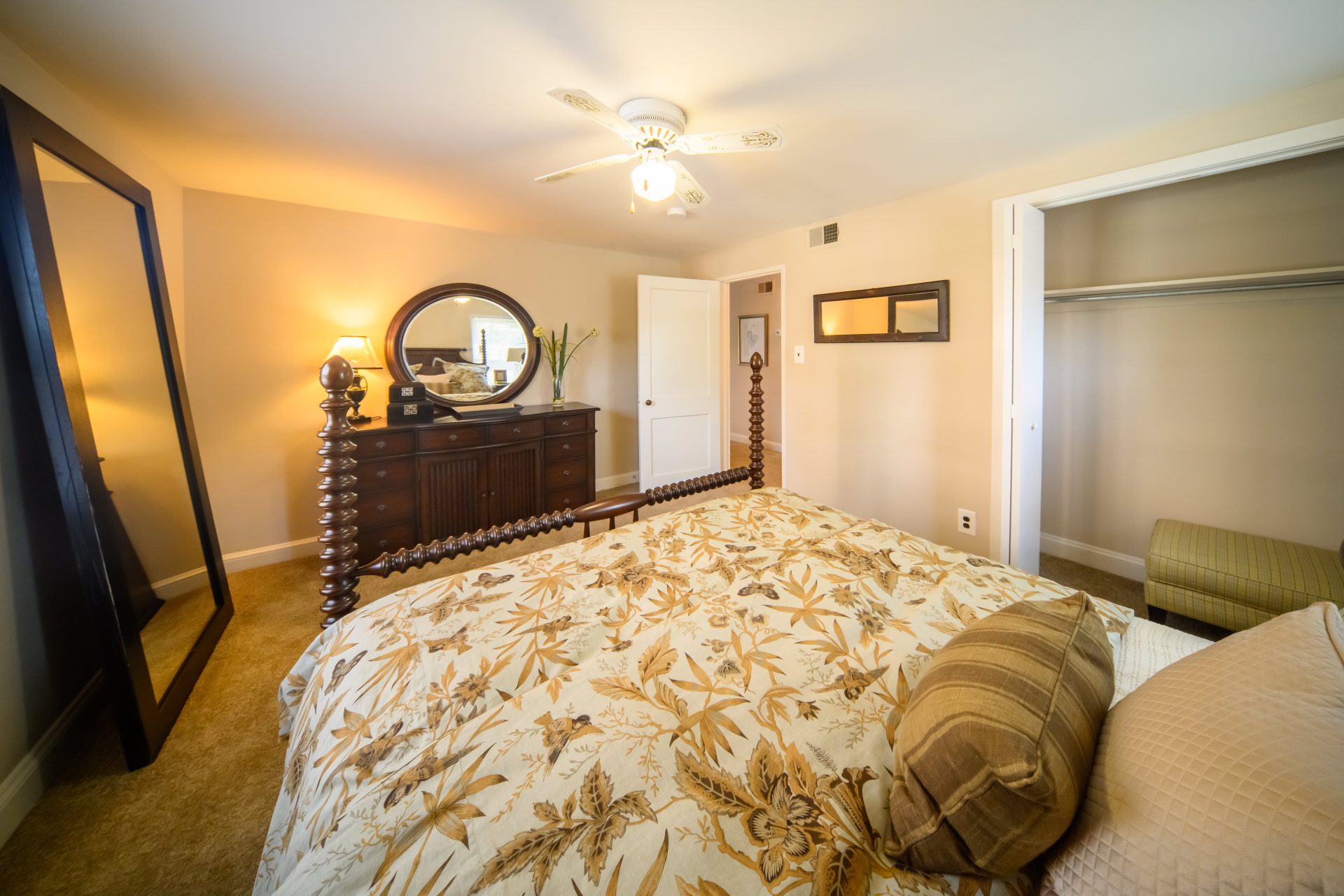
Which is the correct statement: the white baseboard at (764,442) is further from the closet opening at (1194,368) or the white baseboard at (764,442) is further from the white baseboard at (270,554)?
the white baseboard at (270,554)

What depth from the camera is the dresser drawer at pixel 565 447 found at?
12.0 feet

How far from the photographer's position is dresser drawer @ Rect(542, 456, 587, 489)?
145 inches

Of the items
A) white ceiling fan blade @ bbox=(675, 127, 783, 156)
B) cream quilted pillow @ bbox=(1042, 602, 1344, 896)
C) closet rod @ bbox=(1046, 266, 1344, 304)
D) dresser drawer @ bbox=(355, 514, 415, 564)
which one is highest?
white ceiling fan blade @ bbox=(675, 127, 783, 156)

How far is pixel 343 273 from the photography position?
3.16m

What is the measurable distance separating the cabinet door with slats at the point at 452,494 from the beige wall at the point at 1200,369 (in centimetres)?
391

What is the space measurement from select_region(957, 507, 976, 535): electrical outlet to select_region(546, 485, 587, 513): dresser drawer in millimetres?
2691

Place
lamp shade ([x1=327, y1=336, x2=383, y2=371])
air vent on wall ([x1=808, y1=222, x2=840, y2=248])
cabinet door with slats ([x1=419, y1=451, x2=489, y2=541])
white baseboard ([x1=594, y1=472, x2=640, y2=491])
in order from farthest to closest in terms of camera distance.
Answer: white baseboard ([x1=594, y1=472, x2=640, y2=491]), air vent on wall ([x1=808, y1=222, x2=840, y2=248]), cabinet door with slats ([x1=419, y1=451, x2=489, y2=541]), lamp shade ([x1=327, y1=336, x2=383, y2=371])

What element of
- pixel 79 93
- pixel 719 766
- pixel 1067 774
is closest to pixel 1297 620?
pixel 1067 774

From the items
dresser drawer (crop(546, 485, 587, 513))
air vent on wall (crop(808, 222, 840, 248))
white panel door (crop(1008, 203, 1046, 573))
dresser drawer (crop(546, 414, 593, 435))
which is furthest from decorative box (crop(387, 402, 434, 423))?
white panel door (crop(1008, 203, 1046, 573))

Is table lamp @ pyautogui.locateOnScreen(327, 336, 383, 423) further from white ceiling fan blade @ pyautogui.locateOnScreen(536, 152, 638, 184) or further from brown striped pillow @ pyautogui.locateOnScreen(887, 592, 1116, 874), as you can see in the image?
brown striped pillow @ pyautogui.locateOnScreen(887, 592, 1116, 874)

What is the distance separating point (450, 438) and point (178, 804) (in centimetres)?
209

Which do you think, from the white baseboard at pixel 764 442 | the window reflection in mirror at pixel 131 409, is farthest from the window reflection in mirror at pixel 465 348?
the white baseboard at pixel 764 442

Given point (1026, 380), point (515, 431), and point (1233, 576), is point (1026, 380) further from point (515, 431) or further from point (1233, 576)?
point (515, 431)

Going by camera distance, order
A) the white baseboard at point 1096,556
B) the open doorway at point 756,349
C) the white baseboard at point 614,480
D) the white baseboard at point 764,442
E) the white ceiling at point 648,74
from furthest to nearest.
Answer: the white baseboard at point 764,442 < the open doorway at point 756,349 < the white baseboard at point 614,480 < the white baseboard at point 1096,556 < the white ceiling at point 648,74
